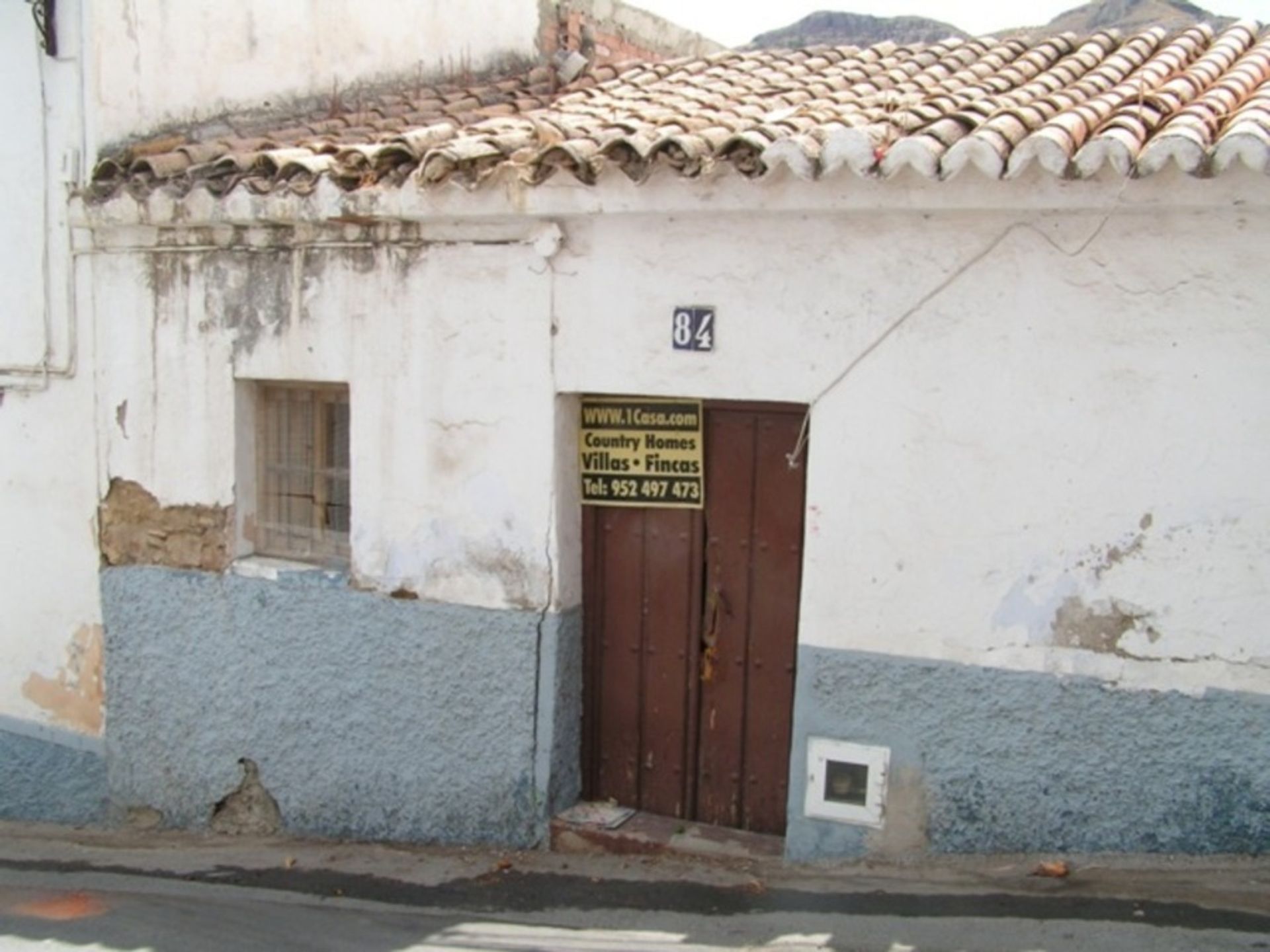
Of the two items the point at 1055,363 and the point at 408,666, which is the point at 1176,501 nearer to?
the point at 1055,363

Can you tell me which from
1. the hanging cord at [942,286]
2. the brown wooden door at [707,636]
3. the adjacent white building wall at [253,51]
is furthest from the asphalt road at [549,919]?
the adjacent white building wall at [253,51]

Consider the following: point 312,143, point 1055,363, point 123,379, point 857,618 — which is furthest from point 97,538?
point 1055,363

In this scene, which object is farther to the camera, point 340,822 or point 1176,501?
point 340,822

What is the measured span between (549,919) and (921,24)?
562 inches

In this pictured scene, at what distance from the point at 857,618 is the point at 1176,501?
133 centimetres

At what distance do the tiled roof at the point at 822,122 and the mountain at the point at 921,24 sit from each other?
9.12 meters

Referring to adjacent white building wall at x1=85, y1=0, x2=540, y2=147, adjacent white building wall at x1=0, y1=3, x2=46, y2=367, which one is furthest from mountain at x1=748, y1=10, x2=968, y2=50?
adjacent white building wall at x1=0, y1=3, x2=46, y2=367

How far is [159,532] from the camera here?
7641 millimetres

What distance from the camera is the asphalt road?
5156 mm

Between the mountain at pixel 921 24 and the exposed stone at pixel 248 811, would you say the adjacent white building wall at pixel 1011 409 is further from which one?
the mountain at pixel 921 24

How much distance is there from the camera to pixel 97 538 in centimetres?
779

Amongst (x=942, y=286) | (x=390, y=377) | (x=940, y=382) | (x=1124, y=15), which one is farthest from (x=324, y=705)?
(x=1124, y=15)

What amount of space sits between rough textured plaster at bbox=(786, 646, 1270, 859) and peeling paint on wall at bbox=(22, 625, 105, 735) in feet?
13.4

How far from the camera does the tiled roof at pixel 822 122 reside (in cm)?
517
